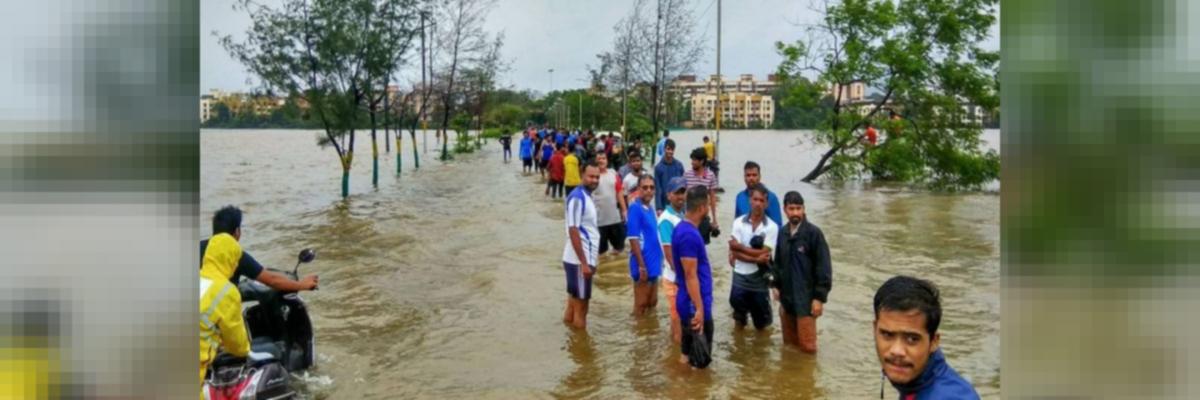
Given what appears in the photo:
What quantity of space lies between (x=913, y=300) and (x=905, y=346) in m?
0.13

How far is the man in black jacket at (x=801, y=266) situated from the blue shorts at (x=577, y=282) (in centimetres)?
165

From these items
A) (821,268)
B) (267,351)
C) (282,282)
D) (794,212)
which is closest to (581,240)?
(794,212)

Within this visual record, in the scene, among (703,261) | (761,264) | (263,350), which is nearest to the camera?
(263,350)

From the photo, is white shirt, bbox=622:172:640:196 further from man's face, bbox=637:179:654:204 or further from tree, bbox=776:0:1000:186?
tree, bbox=776:0:1000:186

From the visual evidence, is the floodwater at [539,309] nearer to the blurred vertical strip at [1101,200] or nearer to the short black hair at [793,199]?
the blurred vertical strip at [1101,200]

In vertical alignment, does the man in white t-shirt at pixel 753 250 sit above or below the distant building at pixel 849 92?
below

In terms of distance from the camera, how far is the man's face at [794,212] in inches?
243

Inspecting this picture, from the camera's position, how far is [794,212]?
6180 mm

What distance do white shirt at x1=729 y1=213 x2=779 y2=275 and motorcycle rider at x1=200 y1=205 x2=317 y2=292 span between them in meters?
3.35

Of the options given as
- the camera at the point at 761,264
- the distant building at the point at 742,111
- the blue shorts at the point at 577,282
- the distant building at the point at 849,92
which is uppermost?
the distant building at the point at 742,111

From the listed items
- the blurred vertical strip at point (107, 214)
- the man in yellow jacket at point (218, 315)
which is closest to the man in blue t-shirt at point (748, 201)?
the man in yellow jacket at point (218, 315)

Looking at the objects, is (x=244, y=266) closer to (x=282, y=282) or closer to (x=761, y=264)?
(x=282, y=282)

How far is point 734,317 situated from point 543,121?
78.5 m

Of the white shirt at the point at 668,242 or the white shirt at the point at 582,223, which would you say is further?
the white shirt at the point at 582,223
